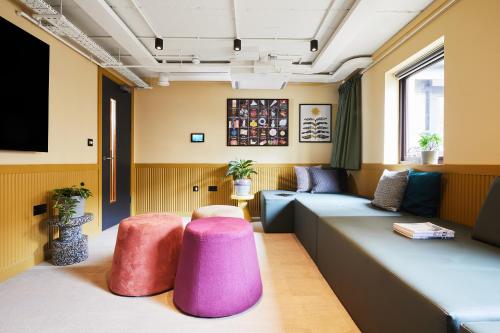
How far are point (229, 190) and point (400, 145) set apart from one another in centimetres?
270

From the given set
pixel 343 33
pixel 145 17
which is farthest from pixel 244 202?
pixel 145 17

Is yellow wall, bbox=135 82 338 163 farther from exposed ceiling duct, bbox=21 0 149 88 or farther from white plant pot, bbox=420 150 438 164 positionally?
white plant pot, bbox=420 150 438 164

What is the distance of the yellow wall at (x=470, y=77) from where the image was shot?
1766 millimetres

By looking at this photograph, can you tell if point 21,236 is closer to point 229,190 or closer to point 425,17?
point 229,190

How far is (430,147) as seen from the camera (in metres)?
2.50

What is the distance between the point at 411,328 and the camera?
3.14 ft

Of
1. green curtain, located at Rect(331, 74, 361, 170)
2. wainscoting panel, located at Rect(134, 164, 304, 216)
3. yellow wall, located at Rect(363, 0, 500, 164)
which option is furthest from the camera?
wainscoting panel, located at Rect(134, 164, 304, 216)

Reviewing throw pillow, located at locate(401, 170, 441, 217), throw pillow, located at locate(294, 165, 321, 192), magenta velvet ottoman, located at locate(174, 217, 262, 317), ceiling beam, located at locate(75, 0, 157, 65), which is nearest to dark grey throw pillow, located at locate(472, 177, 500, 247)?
throw pillow, located at locate(401, 170, 441, 217)

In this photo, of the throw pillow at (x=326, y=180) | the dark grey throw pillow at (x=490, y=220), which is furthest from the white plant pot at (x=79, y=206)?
the dark grey throw pillow at (x=490, y=220)

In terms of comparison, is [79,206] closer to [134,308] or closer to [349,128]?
[134,308]

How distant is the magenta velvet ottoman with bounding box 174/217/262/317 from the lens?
1554 mm

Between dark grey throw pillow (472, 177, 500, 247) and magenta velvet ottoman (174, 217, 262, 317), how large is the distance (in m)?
1.44

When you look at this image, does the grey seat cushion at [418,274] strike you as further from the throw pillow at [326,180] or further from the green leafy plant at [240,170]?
the green leafy plant at [240,170]

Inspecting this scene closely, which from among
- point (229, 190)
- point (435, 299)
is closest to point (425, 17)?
point (435, 299)
